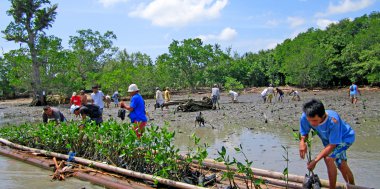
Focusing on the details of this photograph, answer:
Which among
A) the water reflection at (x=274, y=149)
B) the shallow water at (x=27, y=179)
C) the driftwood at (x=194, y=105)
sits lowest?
the water reflection at (x=274, y=149)

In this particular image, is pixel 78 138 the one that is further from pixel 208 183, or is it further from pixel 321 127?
pixel 321 127

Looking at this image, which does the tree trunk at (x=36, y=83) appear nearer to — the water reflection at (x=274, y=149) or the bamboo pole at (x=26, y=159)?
the water reflection at (x=274, y=149)

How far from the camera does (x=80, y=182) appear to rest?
664 centimetres

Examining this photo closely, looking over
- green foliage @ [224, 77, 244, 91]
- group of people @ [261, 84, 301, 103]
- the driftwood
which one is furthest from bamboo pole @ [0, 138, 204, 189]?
green foliage @ [224, 77, 244, 91]

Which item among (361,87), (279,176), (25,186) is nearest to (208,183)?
(279,176)

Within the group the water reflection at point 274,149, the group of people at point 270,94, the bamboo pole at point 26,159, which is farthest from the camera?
the group of people at point 270,94

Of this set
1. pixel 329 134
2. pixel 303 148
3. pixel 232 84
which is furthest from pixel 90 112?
pixel 232 84

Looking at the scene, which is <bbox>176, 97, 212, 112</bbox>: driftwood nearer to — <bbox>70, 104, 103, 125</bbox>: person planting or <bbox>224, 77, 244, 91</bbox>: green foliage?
<bbox>70, 104, 103, 125</bbox>: person planting

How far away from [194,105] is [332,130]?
687 inches

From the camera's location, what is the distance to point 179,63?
55.7 metres

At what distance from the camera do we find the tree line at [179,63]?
35.8 metres

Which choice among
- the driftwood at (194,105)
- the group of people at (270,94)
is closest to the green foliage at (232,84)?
the group of people at (270,94)

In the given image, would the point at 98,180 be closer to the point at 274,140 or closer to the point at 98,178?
the point at 98,178

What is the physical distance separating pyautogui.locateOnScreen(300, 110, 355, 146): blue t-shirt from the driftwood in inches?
659
